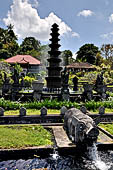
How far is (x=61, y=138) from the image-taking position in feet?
29.1

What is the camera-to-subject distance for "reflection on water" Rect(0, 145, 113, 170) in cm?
668

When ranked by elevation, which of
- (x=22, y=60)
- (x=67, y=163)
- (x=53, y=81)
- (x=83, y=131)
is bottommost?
(x=67, y=163)

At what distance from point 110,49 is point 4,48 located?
3709 cm

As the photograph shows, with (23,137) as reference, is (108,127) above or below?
below

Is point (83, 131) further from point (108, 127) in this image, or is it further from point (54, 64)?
point (54, 64)

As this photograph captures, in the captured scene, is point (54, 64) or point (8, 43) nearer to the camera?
point (54, 64)

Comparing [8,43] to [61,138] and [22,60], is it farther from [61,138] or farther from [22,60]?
[61,138]

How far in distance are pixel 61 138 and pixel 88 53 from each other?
66050 mm

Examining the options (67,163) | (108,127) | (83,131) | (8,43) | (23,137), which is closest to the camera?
(67,163)

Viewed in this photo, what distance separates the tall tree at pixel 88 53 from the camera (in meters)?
71.8

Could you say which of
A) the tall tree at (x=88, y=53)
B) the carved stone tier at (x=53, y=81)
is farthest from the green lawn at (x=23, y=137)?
the tall tree at (x=88, y=53)

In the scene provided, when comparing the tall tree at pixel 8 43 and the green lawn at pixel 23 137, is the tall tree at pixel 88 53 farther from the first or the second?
the green lawn at pixel 23 137

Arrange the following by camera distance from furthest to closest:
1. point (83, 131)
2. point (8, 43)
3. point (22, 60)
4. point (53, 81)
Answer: point (8, 43) → point (22, 60) → point (53, 81) → point (83, 131)

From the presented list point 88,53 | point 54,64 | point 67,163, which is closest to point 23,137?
point 67,163
